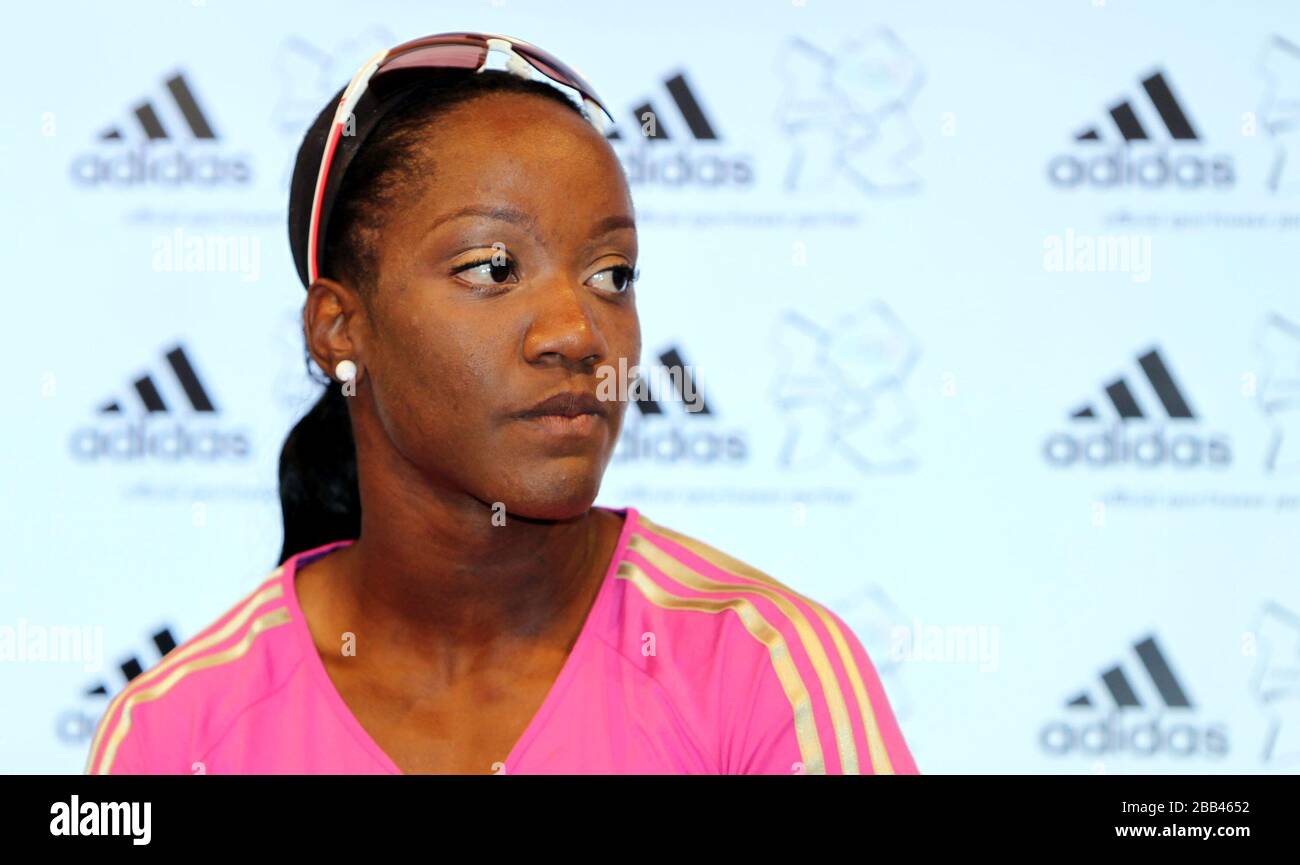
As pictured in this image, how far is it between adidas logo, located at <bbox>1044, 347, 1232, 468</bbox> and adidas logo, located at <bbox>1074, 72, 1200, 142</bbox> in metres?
0.44

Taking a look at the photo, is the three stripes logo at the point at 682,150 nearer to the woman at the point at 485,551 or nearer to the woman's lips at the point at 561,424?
the woman at the point at 485,551

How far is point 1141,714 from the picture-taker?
8.72 feet

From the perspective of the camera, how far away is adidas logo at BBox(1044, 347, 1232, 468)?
2646 mm

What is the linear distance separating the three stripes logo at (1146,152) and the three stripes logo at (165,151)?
65.9 inches

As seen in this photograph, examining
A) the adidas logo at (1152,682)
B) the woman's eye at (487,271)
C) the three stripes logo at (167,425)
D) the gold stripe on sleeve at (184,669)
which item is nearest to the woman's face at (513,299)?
the woman's eye at (487,271)

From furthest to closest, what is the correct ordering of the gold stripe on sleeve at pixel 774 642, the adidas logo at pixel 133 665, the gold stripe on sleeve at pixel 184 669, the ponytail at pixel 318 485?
the adidas logo at pixel 133 665, the ponytail at pixel 318 485, the gold stripe on sleeve at pixel 184 669, the gold stripe on sleeve at pixel 774 642

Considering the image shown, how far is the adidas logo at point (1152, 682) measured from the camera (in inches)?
104

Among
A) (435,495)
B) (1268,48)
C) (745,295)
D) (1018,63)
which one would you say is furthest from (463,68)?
(1268,48)

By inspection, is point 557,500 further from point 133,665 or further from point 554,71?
point 133,665

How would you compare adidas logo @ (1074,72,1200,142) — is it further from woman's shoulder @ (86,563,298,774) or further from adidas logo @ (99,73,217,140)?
woman's shoulder @ (86,563,298,774)
